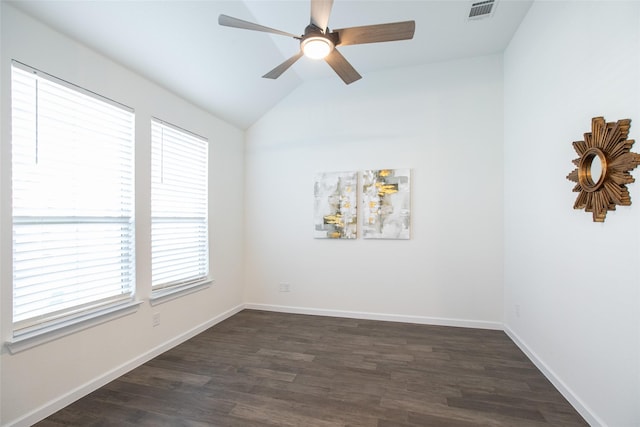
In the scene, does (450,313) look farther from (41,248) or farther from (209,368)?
(41,248)

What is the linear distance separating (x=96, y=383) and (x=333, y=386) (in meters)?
1.89

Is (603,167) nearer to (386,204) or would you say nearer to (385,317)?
(386,204)

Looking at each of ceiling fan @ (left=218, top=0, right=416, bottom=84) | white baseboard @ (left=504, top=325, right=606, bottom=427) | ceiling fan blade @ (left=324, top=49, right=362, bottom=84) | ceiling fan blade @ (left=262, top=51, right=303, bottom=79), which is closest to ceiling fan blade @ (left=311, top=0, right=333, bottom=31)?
ceiling fan @ (left=218, top=0, right=416, bottom=84)

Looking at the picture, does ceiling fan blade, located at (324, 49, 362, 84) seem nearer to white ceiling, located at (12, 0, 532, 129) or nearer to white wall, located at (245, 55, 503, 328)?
white ceiling, located at (12, 0, 532, 129)

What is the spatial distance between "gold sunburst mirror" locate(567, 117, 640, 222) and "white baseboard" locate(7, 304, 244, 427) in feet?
12.4

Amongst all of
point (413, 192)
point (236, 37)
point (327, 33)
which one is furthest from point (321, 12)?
point (413, 192)

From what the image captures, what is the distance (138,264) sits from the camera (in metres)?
2.72

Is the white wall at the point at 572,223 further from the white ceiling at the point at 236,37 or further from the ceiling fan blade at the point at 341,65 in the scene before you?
the ceiling fan blade at the point at 341,65

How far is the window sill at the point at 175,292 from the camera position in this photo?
289cm

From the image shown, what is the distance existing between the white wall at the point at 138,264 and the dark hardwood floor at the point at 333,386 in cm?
17

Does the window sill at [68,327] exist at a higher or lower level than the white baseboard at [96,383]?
higher

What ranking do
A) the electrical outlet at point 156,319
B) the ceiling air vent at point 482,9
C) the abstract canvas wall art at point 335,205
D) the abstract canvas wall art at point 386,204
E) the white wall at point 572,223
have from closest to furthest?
the white wall at point 572,223 → the ceiling air vent at point 482,9 → the electrical outlet at point 156,319 → the abstract canvas wall art at point 386,204 → the abstract canvas wall art at point 335,205

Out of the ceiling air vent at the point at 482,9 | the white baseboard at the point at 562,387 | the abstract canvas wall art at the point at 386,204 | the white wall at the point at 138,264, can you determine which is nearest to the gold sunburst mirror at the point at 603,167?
the white baseboard at the point at 562,387

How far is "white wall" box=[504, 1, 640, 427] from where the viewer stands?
1.63 meters
